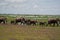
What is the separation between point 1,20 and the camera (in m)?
47.8

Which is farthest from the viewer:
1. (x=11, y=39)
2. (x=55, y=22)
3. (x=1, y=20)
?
(x=1, y=20)

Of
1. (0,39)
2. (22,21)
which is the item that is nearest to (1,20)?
A: (22,21)

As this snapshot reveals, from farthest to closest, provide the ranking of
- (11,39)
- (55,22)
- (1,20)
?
(1,20), (55,22), (11,39)

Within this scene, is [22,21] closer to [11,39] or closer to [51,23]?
[51,23]

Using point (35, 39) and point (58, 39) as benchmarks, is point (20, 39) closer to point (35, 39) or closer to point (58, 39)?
point (35, 39)

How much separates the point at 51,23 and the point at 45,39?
78.5ft

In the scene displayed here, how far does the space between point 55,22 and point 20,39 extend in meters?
24.6

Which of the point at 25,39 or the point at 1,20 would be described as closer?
the point at 25,39

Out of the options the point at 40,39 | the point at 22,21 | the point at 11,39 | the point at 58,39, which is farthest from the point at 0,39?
the point at 22,21

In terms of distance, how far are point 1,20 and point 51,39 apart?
93.8 feet

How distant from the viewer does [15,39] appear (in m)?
20.0

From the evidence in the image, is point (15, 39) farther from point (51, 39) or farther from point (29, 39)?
point (51, 39)

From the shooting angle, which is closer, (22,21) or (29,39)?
(29,39)

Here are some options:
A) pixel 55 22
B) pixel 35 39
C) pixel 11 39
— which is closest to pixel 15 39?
pixel 11 39
